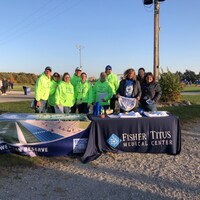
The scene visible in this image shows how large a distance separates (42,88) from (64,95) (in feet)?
1.92

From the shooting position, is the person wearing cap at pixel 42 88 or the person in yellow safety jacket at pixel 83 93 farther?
the person in yellow safety jacket at pixel 83 93

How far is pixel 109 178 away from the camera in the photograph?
4.46 metres

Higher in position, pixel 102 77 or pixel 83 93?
pixel 102 77

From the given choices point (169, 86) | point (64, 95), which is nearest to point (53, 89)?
point (64, 95)

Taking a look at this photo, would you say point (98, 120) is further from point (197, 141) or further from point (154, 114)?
point (197, 141)

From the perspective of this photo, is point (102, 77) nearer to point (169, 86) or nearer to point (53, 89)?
point (53, 89)

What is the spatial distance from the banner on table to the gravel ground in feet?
0.82

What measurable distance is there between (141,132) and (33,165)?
7.31 ft

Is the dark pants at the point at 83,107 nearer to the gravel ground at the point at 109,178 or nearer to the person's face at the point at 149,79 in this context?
the person's face at the point at 149,79

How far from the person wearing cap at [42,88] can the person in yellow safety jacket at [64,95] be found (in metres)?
0.36

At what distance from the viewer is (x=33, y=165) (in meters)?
5.06

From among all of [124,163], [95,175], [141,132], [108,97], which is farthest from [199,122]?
[95,175]

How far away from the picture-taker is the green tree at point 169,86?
15430 millimetres

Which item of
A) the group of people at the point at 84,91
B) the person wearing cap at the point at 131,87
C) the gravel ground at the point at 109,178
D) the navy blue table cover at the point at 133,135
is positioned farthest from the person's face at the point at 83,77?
the gravel ground at the point at 109,178
